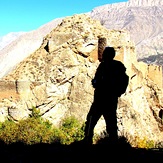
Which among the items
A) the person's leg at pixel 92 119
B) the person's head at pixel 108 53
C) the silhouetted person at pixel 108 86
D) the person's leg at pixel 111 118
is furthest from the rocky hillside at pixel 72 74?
the person's head at pixel 108 53

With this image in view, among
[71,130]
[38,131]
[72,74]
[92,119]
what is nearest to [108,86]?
[92,119]

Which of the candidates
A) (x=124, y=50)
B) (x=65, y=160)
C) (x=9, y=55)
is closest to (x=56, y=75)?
(x=124, y=50)

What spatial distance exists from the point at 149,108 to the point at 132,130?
18.1ft

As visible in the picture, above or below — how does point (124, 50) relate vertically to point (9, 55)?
below

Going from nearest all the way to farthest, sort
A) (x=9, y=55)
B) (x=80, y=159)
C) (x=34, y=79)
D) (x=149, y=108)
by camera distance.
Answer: (x=80, y=159)
(x=34, y=79)
(x=149, y=108)
(x=9, y=55)

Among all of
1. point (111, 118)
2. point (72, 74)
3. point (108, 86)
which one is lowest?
point (111, 118)

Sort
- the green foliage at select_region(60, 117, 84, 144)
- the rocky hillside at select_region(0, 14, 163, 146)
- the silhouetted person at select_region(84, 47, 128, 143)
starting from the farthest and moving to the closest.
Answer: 1. the rocky hillside at select_region(0, 14, 163, 146)
2. the green foliage at select_region(60, 117, 84, 144)
3. the silhouetted person at select_region(84, 47, 128, 143)

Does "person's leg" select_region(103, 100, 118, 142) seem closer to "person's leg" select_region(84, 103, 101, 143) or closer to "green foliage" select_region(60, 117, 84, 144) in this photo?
"person's leg" select_region(84, 103, 101, 143)

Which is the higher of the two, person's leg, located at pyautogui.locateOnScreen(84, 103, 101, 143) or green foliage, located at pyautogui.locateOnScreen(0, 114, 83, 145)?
person's leg, located at pyautogui.locateOnScreen(84, 103, 101, 143)

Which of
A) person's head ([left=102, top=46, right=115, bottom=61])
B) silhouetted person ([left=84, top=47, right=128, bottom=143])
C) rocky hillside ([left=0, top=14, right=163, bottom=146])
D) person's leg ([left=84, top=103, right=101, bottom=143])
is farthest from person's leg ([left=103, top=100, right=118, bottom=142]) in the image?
rocky hillside ([left=0, top=14, right=163, bottom=146])

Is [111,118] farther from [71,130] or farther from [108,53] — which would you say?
[71,130]

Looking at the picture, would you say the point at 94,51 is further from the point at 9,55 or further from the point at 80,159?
the point at 9,55

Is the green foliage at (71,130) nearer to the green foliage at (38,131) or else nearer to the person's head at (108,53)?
the green foliage at (38,131)

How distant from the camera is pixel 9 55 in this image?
614 feet
